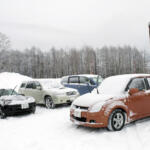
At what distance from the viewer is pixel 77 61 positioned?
222 feet

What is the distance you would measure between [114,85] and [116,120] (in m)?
1.18

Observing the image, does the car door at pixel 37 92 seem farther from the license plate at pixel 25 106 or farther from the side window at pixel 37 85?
the license plate at pixel 25 106

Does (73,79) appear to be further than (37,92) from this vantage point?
Yes

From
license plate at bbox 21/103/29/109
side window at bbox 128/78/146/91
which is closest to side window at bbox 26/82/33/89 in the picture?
license plate at bbox 21/103/29/109

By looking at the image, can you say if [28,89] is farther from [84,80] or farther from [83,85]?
[84,80]

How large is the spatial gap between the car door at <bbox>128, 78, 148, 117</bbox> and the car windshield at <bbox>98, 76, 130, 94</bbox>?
21cm

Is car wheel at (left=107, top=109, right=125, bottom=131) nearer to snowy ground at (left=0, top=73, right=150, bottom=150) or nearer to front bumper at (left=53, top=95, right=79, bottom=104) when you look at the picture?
snowy ground at (left=0, top=73, right=150, bottom=150)

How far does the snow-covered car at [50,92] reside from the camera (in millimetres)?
9312

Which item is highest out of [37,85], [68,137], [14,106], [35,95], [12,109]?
[37,85]

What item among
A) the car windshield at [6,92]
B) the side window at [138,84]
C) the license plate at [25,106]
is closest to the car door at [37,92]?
the car windshield at [6,92]

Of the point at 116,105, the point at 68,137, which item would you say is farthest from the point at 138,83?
the point at 68,137

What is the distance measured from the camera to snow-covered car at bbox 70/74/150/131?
16.6 feet

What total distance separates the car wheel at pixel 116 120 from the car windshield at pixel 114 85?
2.10ft

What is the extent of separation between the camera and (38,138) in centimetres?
505
